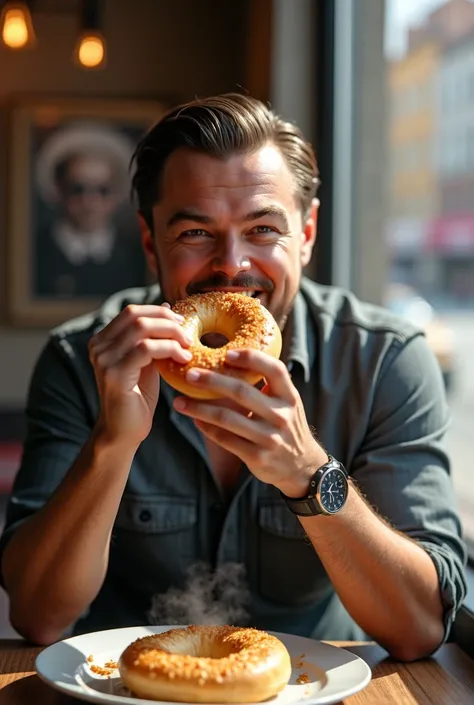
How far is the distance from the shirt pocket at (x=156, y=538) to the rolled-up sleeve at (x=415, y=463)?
34 cm

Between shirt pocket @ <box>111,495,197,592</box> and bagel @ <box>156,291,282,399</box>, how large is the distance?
0.45 m

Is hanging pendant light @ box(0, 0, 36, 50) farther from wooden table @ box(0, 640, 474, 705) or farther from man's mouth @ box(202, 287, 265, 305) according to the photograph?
wooden table @ box(0, 640, 474, 705)

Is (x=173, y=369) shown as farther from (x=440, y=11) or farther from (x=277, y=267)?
(x=440, y=11)

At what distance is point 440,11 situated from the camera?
2.59m

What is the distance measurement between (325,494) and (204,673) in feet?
1.07

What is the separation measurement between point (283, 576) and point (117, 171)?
293cm

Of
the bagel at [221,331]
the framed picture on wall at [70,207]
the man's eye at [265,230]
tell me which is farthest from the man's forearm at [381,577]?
the framed picture on wall at [70,207]

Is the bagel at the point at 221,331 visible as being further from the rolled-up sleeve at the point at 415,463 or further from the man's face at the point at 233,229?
the rolled-up sleeve at the point at 415,463

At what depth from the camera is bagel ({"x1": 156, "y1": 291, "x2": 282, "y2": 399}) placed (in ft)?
4.51

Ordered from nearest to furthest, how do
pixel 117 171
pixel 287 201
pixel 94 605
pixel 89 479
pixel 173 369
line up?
pixel 173 369
pixel 89 479
pixel 287 201
pixel 94 605
pixel 117 171

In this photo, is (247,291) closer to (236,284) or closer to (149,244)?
(236,284)

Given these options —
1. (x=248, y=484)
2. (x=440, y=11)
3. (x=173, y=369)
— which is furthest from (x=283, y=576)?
(x=440, y=11)

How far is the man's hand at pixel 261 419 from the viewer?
1295 millimetres

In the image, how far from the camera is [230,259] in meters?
1.73
